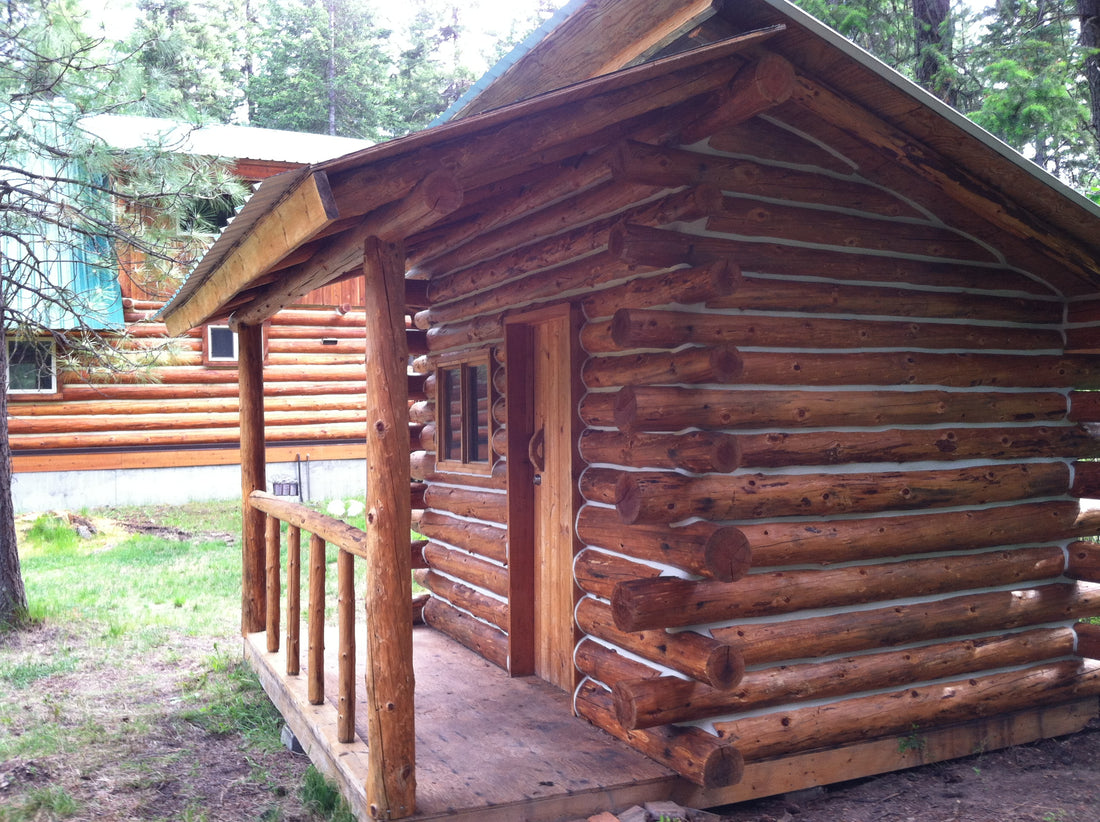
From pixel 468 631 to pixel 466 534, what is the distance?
0.74 meters

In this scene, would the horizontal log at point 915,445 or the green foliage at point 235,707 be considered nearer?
the horizontal log at point 915,445

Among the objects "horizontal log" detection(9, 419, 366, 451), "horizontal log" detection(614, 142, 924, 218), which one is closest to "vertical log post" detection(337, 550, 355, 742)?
"horizontal log" detection(614, 142, 924, 218)

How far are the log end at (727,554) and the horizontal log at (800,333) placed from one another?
→ 3.26ft

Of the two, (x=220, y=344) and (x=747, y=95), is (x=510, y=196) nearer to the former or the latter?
(x=747, y=95)

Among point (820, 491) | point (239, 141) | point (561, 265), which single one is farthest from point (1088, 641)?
point (239, 141)

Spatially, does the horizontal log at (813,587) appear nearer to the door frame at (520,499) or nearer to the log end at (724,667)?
the log end at (724,667)

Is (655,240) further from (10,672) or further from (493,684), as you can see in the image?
(10,672)

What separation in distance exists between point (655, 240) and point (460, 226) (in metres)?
2.35

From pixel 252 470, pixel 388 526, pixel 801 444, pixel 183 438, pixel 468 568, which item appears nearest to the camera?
pixel 388 526

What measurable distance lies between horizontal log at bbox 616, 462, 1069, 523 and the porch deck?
1.29 meters

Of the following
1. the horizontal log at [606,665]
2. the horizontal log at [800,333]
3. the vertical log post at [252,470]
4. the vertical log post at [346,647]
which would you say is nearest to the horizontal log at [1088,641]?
the horizontal log at [800,333]

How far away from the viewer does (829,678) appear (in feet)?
16.9

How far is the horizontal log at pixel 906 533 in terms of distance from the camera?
4.99m

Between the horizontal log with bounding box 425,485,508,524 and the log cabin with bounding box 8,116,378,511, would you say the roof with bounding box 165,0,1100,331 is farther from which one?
the log cabin with bounding box 8,116,378,511
